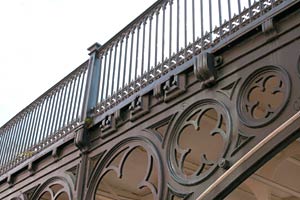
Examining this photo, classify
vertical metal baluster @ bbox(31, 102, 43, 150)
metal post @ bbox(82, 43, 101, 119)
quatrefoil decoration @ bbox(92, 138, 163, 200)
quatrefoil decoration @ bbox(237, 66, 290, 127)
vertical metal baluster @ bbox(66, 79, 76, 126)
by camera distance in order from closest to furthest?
quatrefoil decoration @ bbox(237, 66, 290, 127) < quatrefoil decoration @ bbox(92, 138, 163, 200) < metal post @ bbox(82, 43, 101, 119) < vertical metal baluster @ bbox(66, 79, 76, 126) < vertical metal baluster @ bbox(31, 102, 43, 150)

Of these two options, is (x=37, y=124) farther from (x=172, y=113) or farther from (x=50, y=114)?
(x=172, y=113)

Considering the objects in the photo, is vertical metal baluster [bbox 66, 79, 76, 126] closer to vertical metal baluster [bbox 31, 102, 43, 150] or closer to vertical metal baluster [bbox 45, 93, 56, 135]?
vertical metal baluster [bbox 45, 93, 56, 135]

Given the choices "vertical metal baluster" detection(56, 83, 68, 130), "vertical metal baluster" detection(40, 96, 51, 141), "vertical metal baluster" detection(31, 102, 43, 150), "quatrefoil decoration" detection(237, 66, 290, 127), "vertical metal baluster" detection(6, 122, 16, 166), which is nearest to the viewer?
"quatrefoil decoration" detection(237, 66, 290, 127)

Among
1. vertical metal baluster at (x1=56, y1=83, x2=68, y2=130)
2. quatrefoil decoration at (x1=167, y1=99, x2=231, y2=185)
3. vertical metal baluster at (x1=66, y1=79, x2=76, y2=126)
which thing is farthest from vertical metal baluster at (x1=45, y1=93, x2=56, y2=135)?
quatrefoil decoration at (x1=167, y1=99, x2=231, y2=185)

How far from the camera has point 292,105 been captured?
3994 mm

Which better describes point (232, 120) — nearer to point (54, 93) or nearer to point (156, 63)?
point (156, 63)

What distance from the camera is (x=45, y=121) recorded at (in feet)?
26.3

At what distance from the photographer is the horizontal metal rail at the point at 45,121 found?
24.1ft

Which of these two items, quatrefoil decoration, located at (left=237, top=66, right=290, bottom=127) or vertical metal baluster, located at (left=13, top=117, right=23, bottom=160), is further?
vertical metal baluster, located at (left=13, top=117, right=23, bottom=160)

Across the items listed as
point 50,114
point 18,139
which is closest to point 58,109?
point 50,114

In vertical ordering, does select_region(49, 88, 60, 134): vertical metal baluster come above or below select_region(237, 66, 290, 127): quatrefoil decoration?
above

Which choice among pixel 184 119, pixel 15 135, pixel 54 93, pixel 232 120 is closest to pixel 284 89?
pixel 232 120

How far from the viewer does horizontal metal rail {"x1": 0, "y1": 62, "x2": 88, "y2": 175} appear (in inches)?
290

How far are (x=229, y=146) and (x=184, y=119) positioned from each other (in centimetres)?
83
